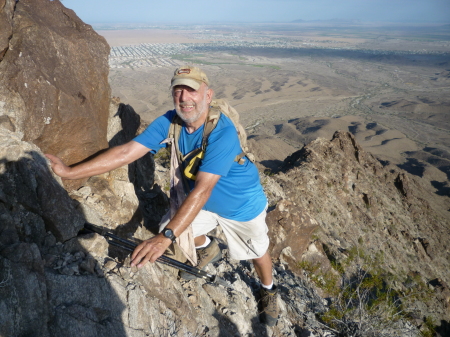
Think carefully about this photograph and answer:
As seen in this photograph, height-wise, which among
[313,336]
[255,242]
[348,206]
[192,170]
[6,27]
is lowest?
[348,206]

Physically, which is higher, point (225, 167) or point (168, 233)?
point (225, 167)

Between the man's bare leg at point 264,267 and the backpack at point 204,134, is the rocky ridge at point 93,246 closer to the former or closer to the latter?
the man's bare leg at point 264,267

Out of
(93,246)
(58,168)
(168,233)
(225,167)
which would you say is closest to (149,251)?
(168,233)

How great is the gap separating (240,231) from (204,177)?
38.8 inches

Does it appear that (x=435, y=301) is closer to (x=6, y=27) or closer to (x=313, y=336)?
(x=313, y=336)

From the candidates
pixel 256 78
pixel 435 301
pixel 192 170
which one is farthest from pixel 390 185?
pixel 256 78

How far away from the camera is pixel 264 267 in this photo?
3.63 metres

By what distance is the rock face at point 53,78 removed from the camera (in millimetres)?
2805

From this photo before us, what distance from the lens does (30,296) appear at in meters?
1.83

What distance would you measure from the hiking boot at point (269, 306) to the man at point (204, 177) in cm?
2

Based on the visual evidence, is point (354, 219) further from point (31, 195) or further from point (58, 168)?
point (31, 195)

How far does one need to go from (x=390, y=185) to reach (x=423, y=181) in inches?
516

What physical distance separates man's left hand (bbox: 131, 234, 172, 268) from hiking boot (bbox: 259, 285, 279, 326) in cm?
210

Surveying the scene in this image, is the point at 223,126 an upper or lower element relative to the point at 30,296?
upper
